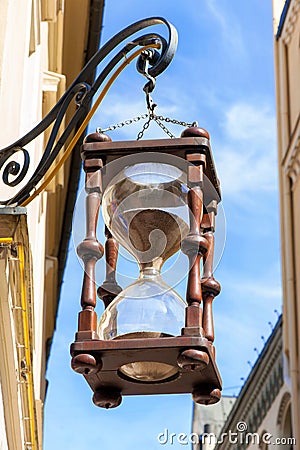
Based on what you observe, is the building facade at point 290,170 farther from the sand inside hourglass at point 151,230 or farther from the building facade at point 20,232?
the sand inside hourglass at point 151,230

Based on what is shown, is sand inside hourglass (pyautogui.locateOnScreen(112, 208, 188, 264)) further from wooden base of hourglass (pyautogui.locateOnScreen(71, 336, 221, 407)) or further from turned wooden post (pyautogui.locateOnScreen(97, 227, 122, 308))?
wooden base of hourglass (pyautogui.locateOnScreen(71, 336, 221, 407))

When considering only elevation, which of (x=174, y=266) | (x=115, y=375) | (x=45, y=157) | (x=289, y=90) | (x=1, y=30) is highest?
(x=289, y=90)

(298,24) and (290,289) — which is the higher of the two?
(298,24)

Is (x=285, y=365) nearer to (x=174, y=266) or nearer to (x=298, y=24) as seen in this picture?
(x=298, y=24)

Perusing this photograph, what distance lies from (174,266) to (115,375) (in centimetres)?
45

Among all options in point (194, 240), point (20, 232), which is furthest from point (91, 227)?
point (20, 232)

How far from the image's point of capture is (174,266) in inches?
159

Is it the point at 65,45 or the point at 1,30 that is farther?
the point at 65,45

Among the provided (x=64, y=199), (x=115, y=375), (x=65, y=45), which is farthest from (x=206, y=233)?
(x=64, y=199)

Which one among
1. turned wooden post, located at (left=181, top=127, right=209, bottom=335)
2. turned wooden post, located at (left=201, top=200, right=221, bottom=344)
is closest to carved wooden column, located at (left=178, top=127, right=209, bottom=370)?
turned wooden post, located at (left=181, top=127, right=209, bottom=335)

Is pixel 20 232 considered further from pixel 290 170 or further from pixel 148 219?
pixel 290 170

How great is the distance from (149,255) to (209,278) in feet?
0.89

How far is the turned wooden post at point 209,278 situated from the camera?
402 cm

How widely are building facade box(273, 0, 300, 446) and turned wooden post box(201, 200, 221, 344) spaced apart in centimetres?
1830
